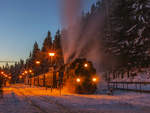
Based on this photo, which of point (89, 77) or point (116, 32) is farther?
point (116, 32)

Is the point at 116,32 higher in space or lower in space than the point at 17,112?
higher

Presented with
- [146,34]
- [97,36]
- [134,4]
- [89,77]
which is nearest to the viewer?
[89,77]

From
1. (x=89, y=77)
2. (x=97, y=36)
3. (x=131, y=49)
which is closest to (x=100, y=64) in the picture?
(x=97, y=36)

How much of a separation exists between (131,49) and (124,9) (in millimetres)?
7863

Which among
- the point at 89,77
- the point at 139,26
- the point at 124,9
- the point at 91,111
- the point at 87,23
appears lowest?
the point at 91,111

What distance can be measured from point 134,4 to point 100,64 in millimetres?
23988

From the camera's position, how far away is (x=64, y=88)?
2814cm

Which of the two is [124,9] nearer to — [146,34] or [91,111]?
[146,34]

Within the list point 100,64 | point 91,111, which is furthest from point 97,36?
point 91,111

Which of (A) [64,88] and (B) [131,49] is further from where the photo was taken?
(B) [131,49]

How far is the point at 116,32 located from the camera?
46.1 meters

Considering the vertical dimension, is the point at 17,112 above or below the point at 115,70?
below

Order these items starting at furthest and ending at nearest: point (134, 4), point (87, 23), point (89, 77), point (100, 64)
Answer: point (87, 23) < point (100, 64) < point (134, 4) < point (89, 77)

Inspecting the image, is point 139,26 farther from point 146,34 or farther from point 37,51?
point 37,51
